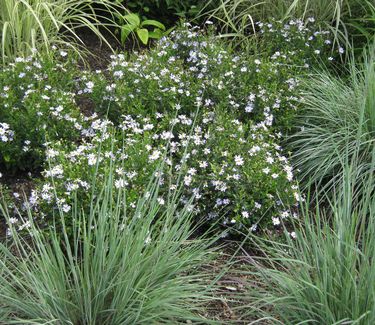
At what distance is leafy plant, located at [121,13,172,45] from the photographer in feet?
17.1

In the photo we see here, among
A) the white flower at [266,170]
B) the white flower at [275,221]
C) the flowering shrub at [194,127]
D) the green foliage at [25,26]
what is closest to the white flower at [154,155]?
the flowering shrub at [194,127]

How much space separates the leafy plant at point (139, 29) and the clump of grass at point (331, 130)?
59.0 inches

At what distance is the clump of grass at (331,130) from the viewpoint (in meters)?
3.79

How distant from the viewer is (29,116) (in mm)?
3713

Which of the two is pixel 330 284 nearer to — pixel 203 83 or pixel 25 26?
pixel 203 83

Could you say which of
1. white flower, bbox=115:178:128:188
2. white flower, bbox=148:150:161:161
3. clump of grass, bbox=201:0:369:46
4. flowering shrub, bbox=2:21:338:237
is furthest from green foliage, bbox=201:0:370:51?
white flower, bbox=115:178:128:188

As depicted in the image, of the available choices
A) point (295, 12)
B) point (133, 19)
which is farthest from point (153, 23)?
point (295, 12)

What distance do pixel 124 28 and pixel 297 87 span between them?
1563 mm

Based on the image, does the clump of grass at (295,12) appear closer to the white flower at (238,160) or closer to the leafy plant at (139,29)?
the leafy plant at (139,29)

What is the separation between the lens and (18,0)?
456cm

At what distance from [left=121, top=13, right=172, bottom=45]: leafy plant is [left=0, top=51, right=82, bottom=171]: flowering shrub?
1249 millimetres

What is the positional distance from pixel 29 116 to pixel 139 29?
6.14 ft

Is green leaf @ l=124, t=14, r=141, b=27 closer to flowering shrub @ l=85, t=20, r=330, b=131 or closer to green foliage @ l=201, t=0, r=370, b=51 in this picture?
green foliage @ l=201, t=0, r=370, b=51

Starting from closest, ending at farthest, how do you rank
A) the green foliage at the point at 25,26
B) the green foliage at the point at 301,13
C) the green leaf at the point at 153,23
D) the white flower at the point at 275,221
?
the white flower at the point at 275,221 < the green foliage at the point at 25,26 < the green foliage at the point at 301,13 < the green leaf at the point at 153,23
